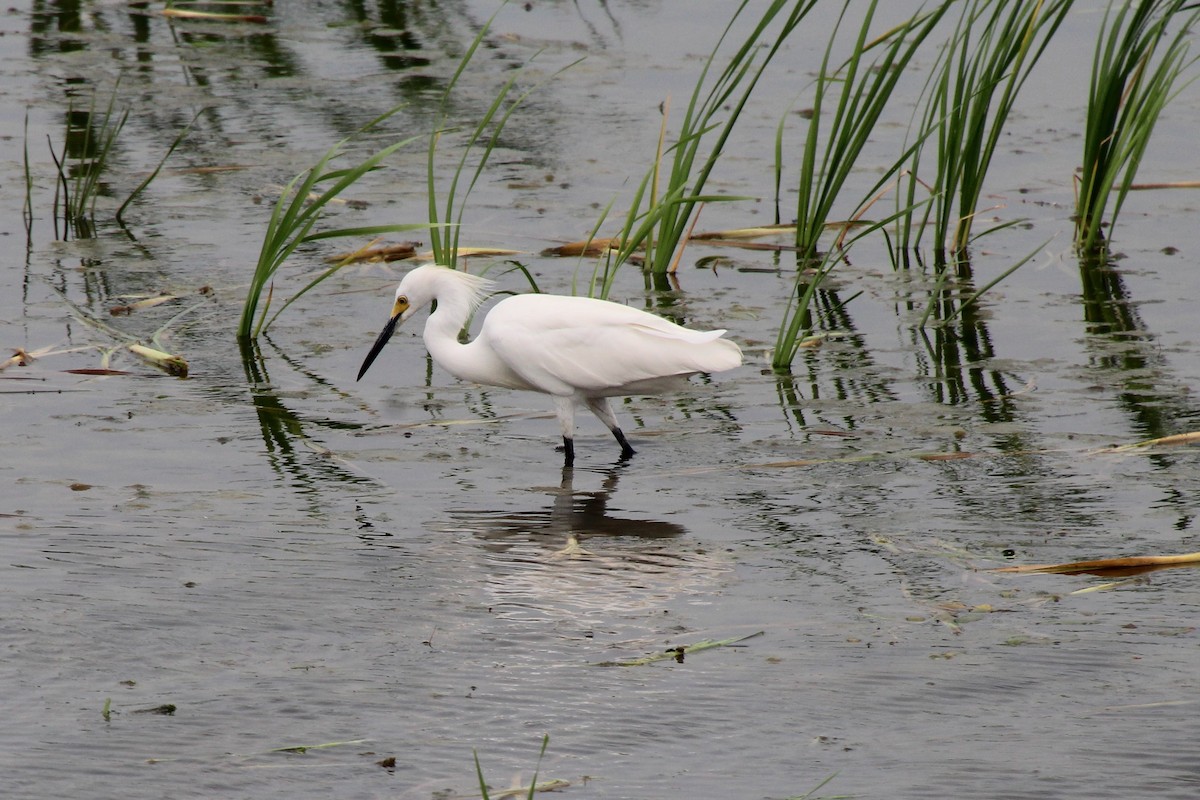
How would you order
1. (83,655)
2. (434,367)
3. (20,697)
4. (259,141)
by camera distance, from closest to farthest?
1. (20,697)
2. (83,655)
3. (434,367)
4. (259,141)

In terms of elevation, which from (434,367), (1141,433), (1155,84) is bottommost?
(434,367)

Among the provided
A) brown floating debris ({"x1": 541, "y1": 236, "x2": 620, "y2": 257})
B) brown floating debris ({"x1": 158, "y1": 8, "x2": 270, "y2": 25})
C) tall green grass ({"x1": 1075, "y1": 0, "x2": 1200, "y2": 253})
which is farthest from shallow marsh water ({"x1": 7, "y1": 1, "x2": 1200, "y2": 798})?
brown floating debris ({"x1": 158, "y1": 8, "x2": 270, "y2": 25})

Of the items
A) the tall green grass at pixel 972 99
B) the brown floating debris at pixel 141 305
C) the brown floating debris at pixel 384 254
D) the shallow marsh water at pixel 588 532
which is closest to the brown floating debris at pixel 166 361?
the shallow marsh water at pixel 588 532

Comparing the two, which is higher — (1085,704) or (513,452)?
(1085,704)

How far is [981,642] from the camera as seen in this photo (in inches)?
149

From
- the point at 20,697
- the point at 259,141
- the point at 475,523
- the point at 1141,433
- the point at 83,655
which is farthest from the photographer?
the point at 259,141

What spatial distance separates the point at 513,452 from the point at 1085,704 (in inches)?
100

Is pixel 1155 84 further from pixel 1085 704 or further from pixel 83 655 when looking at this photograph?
pixel 83 655

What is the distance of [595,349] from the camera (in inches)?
216

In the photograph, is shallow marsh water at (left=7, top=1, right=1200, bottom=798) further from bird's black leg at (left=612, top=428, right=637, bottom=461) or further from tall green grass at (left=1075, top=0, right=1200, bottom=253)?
tall green grass at (left=1075, top=0, right=1200, bottom=253)

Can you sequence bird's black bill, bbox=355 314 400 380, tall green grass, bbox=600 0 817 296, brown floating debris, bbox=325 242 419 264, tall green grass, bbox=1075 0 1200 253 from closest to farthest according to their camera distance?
tall green grass, bbox=600 0 817 296, bird's black bill, bbox=355 314 400 380, tall green grass, bbox=1075 0 1200 253, brown floating debris, bbox=325 242 419 264

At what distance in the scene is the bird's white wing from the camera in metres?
5.47

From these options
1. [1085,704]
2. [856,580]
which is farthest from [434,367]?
[1085,704]

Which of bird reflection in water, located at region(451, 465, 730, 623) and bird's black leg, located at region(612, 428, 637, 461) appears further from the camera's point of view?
bird's black leg, located at region(612, 428, 637, 461)
